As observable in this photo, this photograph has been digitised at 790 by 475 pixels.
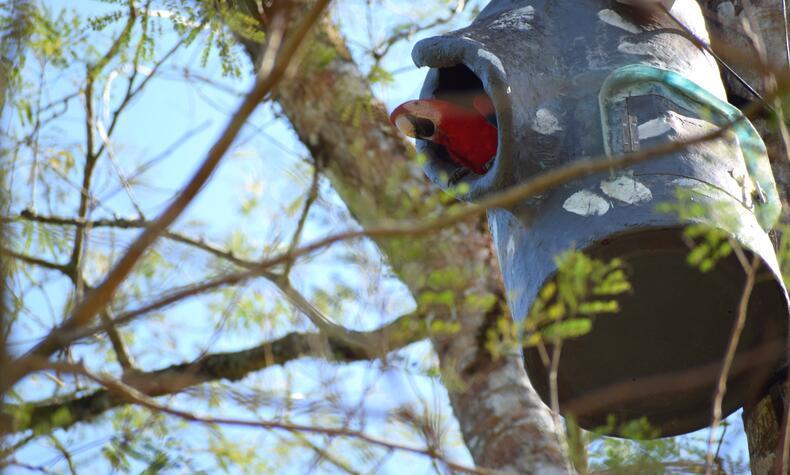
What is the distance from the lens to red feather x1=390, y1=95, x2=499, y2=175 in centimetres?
249

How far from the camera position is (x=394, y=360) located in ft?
7.48

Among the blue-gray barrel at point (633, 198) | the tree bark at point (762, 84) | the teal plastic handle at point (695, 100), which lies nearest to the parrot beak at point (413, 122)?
the blue-gray barrel at point (633, 198)

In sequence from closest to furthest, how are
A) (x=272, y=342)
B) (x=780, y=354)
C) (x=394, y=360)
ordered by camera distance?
(x=780, y=354)
(x=394, y=360)
(x=272, y=342)

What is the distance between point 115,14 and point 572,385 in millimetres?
1561

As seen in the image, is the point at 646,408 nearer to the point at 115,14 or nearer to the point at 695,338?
the point at 695,338

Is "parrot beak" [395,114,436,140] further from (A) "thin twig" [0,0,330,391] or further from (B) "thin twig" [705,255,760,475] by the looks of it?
(A) "thin twig" [0,0,330,391]

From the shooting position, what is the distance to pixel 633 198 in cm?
205

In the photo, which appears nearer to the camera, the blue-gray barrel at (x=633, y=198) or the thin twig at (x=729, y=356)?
the thin twig at (x=729, y=356)

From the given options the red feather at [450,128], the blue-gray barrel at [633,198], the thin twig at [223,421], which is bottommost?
the thin twig at [223,421]

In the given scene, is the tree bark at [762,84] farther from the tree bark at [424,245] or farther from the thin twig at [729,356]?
the tree bark at [424,245]

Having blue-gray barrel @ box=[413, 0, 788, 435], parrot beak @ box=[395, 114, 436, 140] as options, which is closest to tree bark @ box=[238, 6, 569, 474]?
parrot beak @ box=[395, 114, 436, 140]

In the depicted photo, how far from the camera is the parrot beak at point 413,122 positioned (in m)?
2.50

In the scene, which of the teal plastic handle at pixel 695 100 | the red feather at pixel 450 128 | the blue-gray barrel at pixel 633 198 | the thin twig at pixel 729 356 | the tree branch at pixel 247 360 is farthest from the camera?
the tree branch at pixel 247 360

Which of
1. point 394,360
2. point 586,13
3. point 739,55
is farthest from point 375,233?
point 586,13
